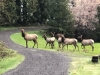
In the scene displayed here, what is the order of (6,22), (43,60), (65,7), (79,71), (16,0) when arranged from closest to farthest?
(79,71) < (43,60) < (65,7) < (6,22) < (16,0)

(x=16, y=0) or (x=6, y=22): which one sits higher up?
(x=16, y=0)

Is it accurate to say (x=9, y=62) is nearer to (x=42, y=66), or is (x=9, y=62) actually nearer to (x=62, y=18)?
(x=42, y=66)

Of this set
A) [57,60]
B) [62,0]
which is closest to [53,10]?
[62,0]

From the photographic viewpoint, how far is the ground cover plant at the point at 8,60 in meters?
20.6

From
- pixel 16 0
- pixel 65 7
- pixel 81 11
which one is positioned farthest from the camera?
pixel 16 0

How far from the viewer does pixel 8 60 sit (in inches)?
897

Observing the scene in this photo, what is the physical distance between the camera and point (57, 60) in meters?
23.0

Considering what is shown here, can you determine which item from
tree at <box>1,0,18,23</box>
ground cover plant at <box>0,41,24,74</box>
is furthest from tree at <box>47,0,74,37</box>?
ground cover plant at <box>0,41,24,74</box>

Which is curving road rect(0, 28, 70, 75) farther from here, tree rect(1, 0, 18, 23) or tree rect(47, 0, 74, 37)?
tree rect(1, 0, 18, 23)

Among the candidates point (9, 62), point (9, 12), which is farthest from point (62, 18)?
point (9, 62)

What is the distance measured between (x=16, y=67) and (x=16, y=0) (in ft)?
157

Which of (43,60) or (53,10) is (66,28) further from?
(43,60)

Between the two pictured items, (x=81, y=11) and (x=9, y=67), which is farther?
(x=81, y=11)

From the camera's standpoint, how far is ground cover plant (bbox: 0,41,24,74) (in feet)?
67.7
